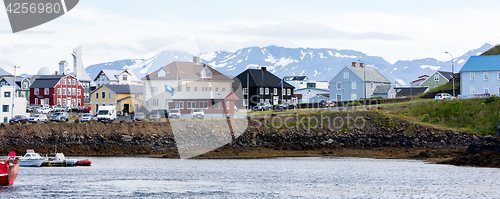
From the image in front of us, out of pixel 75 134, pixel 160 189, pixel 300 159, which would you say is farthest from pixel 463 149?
pixel 75 134

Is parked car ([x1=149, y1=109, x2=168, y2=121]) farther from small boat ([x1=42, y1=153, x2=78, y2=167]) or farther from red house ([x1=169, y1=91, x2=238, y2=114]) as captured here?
small boat ([x1=42, y1=153, x2=78, y2=167])

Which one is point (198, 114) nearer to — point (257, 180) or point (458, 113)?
point (257, 180)

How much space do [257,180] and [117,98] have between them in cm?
7257

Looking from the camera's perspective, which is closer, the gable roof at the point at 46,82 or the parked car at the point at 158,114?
the parked car at the point at 158,114

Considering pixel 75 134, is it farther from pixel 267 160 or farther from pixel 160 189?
pixel 160 189

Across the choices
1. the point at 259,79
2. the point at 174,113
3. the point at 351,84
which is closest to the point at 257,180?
the point at 174,113

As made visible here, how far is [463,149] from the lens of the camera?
55.7 meters

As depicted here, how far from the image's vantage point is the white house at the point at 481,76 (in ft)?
282

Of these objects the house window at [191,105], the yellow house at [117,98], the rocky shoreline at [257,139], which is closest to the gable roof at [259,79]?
the yellow house at [117,98]

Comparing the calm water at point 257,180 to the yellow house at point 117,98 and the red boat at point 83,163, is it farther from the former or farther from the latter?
the yellow house at point 117,98

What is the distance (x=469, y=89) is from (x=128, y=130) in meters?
61.6

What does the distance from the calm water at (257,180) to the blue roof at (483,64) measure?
45272 millimetres

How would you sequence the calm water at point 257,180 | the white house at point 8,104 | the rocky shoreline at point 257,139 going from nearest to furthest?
the calm water at point 257,180 → the rocky shoreline at point 257,139 → the white house at point 8,104

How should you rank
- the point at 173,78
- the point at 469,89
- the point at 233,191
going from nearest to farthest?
the point at 233,191
the point at 173,78
the point at 469,89
